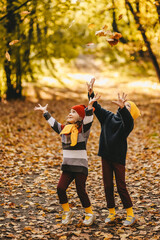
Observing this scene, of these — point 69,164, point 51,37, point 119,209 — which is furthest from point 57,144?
point 51,37

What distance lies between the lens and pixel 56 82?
26172 mm

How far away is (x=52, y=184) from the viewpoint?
651 centimetres

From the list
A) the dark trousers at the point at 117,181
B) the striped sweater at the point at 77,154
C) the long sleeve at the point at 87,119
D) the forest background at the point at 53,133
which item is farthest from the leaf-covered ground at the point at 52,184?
the long sleeve at the point at 87,119

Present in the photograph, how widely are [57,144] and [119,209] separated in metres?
5.45

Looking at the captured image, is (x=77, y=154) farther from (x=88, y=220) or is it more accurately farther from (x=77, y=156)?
(x=88, y=220)

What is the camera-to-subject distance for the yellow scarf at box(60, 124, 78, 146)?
167 inches

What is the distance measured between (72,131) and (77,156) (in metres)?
0.39

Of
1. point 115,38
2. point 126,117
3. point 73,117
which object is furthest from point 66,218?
point 115,38

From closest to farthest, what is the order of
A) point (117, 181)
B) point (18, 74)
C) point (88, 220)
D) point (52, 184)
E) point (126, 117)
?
point (126, 117) < point (117, 181) < point (88, 220) < point (52, 184) < point (18, 74)

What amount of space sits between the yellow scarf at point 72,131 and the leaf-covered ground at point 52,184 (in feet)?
4.41

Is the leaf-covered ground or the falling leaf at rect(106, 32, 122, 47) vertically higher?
the falling leaf at rect(106, 32, 122, 47)

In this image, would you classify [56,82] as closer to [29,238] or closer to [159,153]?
[159,153]

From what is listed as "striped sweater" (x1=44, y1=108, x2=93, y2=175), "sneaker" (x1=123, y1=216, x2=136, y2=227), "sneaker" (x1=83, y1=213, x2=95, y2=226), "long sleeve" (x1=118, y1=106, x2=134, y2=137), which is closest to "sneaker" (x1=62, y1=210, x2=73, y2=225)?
"sneaker" (x1=83, y1=213, x2=95, y2=226)

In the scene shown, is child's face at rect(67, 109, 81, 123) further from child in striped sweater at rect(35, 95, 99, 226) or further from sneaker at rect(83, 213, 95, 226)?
sneaker at rect(83, 213, 95, 226)
